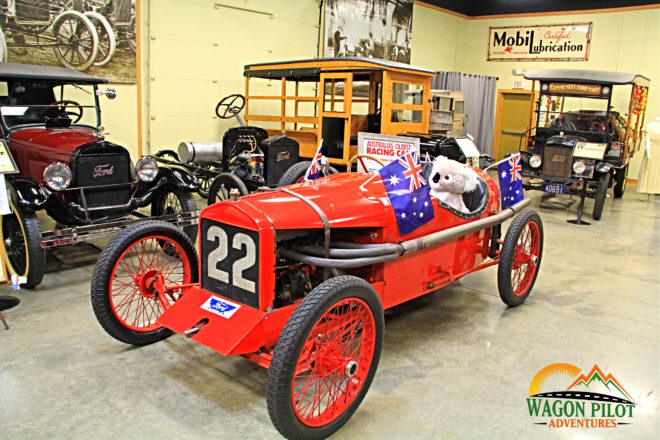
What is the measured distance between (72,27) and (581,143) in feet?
24.5

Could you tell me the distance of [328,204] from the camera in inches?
116

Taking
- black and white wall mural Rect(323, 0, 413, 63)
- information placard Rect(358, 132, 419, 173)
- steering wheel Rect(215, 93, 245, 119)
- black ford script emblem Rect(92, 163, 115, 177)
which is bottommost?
black ford script emblem Rect(92, 163, 115, 177)

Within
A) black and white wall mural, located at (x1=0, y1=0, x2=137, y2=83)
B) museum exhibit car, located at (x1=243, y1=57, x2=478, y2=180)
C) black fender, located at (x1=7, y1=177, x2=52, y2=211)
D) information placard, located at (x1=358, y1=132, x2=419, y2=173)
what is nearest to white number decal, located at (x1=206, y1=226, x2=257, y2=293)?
information placard, located at (x1=358, y1=132, x2=419, y2=173)

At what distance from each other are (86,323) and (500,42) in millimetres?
13488

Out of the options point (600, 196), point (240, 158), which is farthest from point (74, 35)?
point (600, 196)

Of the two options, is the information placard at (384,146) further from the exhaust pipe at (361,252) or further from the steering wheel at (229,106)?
the steering wheel at (229,106)

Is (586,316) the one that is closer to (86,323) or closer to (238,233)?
(238,233)

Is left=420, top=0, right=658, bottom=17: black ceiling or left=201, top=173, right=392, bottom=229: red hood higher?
left=420, top=0, right=658, bottom=17: black ceiling

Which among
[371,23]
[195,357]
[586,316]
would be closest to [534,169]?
[586,316]

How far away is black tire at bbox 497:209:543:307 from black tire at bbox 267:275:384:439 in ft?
5.23

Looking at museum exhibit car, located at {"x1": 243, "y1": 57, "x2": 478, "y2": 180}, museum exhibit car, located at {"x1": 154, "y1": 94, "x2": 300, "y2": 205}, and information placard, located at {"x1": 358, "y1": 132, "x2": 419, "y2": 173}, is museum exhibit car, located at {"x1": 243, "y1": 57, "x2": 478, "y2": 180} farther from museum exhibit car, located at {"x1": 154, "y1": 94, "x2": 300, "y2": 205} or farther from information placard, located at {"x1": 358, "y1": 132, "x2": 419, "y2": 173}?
information placard, located at {"x1": 358, "y1": 132, "x2": 419, "y2": 173}

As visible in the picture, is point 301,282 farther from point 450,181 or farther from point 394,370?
point 450,181

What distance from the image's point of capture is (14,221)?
4.30 m

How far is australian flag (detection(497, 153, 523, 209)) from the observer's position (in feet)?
13.6
